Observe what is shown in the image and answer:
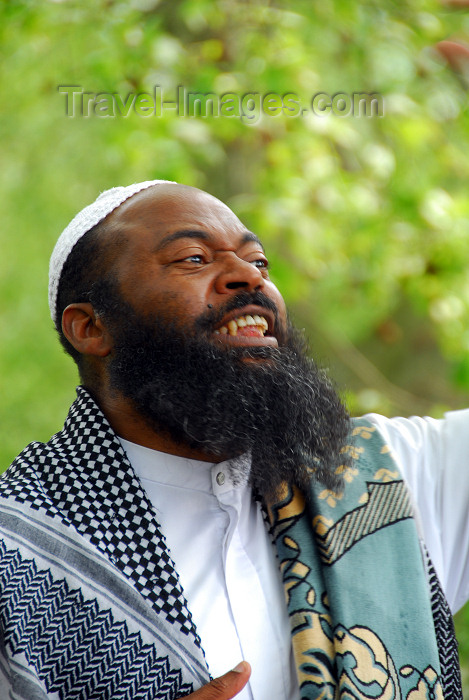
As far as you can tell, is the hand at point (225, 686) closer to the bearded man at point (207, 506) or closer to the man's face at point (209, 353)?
the bearded man at point (207, 506)

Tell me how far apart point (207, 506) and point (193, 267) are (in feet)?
2.15

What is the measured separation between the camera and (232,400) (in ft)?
6.86

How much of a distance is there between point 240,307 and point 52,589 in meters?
0.85

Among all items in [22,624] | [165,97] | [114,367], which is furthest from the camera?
[165,97]

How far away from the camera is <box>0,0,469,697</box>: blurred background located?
452 cm

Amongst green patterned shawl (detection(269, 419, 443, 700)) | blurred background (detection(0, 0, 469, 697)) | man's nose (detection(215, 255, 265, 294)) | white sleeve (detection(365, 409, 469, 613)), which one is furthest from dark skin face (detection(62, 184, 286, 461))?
blurred background (detection(0, 0, 469, 697))

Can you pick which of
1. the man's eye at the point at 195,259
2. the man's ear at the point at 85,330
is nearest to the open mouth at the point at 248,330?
the man's eye at the point at 195,259

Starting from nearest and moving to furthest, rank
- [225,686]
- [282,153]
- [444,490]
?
[225,686]
[444,490]
[282,153]

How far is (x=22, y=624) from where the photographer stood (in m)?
1.78

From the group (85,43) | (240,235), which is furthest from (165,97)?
(240,235)

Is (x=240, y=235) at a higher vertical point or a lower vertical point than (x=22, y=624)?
higher

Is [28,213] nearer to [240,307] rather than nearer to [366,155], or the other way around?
[366,155]

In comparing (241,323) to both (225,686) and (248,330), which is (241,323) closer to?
(248,330)

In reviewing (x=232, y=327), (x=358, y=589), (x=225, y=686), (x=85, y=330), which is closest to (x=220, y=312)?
(x=232, y=327)
